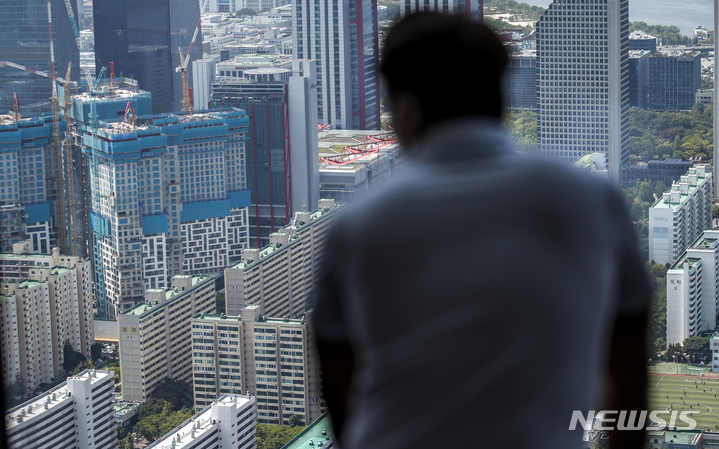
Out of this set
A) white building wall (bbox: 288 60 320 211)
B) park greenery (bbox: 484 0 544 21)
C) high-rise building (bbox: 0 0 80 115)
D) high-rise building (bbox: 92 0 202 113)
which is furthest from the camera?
high-rise building (bbox: 92 0 202 113)

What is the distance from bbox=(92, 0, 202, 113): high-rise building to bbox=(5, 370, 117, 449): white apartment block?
7519 millimetres

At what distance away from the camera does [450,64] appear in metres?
0.39

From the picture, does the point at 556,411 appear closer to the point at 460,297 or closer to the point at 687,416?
the point at 460,297

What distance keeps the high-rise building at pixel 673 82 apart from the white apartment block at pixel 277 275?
11.1 ft

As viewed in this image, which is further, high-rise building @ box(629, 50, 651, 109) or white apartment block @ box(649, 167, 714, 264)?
high-rise building @ box(629, 50, 651, 109)

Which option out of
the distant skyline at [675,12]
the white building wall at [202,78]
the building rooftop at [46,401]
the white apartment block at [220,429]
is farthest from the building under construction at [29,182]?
the distant skyline at [675,12]

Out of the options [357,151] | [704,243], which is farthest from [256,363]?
[357,151]

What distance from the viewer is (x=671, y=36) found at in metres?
8.41

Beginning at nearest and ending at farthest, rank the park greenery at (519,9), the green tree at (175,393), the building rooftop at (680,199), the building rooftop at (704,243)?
the green tree at (175,393) < the building rooftop at (704,243) < the building rooftop at (680,199) < the park greenery at (519,9)

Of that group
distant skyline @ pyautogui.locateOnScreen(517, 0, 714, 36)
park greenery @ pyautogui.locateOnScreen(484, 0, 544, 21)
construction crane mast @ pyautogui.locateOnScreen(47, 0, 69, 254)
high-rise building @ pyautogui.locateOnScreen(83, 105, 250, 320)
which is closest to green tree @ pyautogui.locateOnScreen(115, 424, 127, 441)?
high-rise building @ pyautogui.locateOnScreen(83, 105, 250, 320)

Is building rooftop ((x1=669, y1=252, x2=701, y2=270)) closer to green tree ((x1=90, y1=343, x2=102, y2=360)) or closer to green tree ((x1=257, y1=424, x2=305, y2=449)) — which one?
green tree ((x1=257, y1=424, x2=305, y2=449))

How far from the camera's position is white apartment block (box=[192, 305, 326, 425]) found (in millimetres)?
4715

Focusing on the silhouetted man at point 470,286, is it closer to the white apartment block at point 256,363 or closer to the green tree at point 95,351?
the white apartment block at point 256,363

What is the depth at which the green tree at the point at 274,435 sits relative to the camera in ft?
14.3
